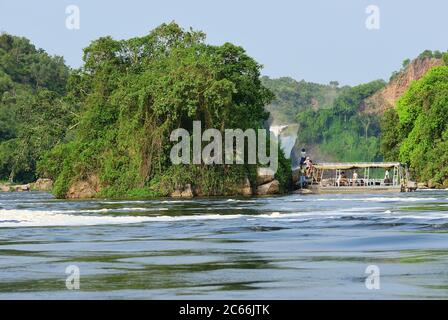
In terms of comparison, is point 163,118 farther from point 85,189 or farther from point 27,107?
point 27,107

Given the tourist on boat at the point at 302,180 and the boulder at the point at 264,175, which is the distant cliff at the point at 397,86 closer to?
the tourist on boat at the point at 302,180

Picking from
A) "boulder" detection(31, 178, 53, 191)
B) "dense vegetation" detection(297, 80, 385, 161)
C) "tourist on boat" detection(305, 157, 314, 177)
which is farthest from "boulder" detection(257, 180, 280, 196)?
"dense vegetation" detection(297, 80, 385, 161)

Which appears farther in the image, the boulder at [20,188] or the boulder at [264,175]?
the boulder at [20,188]

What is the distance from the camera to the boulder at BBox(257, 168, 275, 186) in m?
72.5

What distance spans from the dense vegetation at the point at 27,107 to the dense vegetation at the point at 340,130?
1558 inches

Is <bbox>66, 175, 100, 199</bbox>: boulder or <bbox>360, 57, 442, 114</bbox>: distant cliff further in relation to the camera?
<bbox>360, 57, 442, 114</bbox>: distant cliff

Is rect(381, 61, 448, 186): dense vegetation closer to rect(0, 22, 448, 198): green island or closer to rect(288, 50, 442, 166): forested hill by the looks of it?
rect(0, 22, 448, 198): green island

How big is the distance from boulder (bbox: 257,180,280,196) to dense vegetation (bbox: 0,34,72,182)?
23427 mm

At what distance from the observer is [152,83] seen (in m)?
72.9

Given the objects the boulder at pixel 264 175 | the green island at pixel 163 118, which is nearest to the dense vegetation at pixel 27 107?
the green island at pixel 163 118

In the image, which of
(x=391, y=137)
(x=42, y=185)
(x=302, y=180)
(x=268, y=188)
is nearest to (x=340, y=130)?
(x=42, y=185)

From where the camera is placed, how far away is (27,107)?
361 ft

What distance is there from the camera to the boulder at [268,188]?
2842 inches
